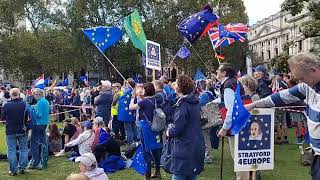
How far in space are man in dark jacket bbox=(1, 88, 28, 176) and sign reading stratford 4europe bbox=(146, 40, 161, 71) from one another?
274 centimetres

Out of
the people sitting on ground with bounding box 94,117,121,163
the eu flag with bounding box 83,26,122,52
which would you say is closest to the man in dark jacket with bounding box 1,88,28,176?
the people sitting on ground with bounding box 94,117,121,163

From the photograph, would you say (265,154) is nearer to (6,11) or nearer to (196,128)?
(196,128)

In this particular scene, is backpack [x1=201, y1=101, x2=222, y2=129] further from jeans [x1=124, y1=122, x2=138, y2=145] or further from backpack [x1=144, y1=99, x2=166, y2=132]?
jeans [x1=124, y1=122, x2=138, y2=145]

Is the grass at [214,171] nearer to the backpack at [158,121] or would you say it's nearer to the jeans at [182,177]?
the backpack at [158,121]

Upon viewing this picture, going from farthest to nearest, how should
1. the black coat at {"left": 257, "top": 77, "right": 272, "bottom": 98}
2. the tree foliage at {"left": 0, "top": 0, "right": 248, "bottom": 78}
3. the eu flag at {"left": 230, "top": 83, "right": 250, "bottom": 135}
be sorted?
the tree foliage at {"left": 0, "top": 0, "right": 248, "bottom": 78} → the black coat at {"left": 257, "top": 77, "right": 272, "bottom": 98} → the eu flag at {"left": 230, "top": 83, "right": 250, "bottom": 135}

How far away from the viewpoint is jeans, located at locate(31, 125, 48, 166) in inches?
414

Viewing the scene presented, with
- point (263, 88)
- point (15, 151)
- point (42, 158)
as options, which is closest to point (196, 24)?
point (263, 88)

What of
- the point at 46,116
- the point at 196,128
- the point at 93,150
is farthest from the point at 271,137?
the point at 46,116

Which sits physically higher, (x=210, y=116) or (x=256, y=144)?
(x=210, y=116)

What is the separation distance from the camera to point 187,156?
6.11 meters

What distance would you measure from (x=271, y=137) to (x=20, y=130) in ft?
17.8

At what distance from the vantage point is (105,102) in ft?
45.0

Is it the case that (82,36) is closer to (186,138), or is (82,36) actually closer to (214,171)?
(214,171)

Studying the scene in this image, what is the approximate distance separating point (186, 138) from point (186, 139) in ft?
0.04
